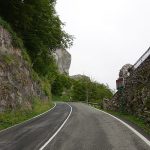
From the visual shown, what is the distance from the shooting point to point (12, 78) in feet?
103

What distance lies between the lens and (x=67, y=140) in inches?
583

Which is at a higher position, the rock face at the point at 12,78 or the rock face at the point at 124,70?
the rock face at the point at 124,70

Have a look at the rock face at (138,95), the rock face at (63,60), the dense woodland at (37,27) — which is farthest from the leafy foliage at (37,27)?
the rock face at (63,60)

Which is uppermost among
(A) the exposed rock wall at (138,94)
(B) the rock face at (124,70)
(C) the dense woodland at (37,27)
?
(C) the dense woodland at (37,27)

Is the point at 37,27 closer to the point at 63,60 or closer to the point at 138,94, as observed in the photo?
the point at 138,94

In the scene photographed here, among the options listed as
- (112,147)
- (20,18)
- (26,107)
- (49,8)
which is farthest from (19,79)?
(112,147)

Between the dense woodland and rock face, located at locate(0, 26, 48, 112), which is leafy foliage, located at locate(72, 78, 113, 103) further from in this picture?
rock face, located at locate(0, 26, 48, 112)

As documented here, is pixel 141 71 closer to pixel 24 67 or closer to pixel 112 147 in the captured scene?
pixel 24 67

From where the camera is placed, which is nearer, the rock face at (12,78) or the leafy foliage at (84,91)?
the rock face at (12,78)

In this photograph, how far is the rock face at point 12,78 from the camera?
92.6 ft

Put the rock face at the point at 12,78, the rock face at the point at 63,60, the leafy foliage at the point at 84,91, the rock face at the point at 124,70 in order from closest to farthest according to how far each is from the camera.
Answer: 1. the rock face at the point at 12,78
2. the rock face at the point at 124,70
3. the leafy foliage at the point at 84,91
4. the rock face at the point at 63,60

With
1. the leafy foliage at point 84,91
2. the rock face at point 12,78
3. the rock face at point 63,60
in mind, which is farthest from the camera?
the rock face at point 63,60

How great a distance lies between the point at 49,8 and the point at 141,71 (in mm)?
19952

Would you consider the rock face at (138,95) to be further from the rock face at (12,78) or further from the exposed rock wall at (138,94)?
the rock face at (12,78)
